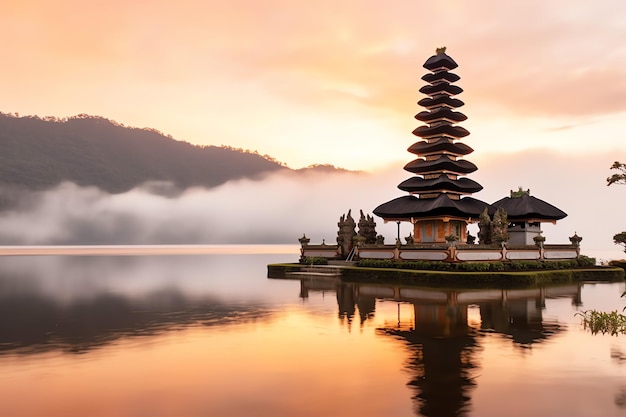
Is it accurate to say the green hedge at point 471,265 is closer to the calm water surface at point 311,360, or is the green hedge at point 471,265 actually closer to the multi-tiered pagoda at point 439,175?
the multi-tiered pagoda at point 439,175

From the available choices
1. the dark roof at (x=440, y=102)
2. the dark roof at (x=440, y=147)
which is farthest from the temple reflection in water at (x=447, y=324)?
the dark roof at (x=440, y=102)

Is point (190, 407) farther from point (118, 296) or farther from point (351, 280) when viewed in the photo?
point (351, 280)

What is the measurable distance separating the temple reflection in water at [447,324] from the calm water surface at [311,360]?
0.07 meters

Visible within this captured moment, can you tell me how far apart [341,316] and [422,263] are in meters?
20.7

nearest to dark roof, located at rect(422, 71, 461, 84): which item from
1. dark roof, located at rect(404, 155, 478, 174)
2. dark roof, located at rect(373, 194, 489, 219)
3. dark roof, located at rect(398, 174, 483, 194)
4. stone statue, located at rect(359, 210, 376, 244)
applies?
dark roof, located at rect(404, 155, 478, 174)

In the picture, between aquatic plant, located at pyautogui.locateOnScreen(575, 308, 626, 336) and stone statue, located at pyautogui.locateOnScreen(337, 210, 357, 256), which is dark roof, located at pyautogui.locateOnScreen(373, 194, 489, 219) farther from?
aquatic plant, located at pyautogui.locateOnScreen(575, 308, 626, 336)

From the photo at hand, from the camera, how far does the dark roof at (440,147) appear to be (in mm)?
55750

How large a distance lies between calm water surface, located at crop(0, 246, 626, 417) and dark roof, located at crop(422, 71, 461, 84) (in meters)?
37.3

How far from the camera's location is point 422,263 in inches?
1656

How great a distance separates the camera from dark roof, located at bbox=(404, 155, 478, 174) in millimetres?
54344

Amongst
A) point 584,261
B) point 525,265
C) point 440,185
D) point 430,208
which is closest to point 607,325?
point 525,265

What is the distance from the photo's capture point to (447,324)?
66.3 ft

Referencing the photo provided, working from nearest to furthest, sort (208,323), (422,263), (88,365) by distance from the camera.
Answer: (88,365)
(208,323)
(422,263)

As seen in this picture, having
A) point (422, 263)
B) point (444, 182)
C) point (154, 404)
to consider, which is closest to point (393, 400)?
point (154, 404)
